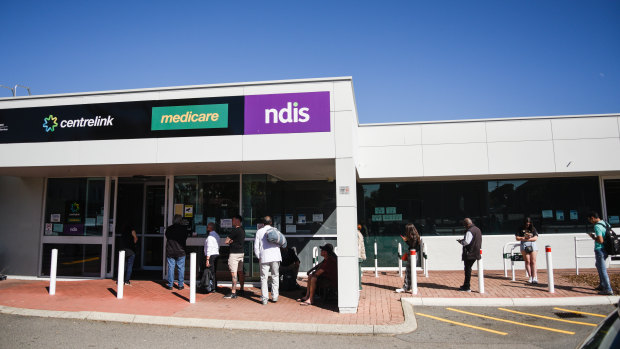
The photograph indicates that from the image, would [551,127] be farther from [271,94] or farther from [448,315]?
[271,94]

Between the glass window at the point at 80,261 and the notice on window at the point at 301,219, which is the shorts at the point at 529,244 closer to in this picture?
the notice on window at the point at 301,219

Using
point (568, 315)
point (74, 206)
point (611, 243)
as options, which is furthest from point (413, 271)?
point (74, 206)

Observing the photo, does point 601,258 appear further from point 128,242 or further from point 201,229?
point 128,242

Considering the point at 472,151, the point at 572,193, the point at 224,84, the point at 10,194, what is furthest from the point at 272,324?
the point at 572,193

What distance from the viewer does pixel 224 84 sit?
29.1 feet

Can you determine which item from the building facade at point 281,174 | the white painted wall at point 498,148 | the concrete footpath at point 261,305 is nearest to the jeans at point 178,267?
the concrete footpath at point 261,305

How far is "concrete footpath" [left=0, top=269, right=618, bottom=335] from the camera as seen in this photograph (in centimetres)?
689

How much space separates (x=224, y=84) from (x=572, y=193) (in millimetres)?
11430

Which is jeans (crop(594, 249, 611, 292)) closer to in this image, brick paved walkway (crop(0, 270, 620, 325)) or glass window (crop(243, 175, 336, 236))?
brick paved walkway (crop(0, 270, 620, 325))

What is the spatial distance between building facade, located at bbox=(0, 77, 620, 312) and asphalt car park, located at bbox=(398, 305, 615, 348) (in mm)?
1600

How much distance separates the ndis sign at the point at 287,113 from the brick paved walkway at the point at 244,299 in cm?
358

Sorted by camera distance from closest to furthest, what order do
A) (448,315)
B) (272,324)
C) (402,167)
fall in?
1. (272,324)
2. (448,315)
3. (402,167)

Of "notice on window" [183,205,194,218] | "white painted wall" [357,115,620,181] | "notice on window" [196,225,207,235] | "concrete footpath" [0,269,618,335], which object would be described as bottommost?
"concrete footpath" [0,269,618,335]

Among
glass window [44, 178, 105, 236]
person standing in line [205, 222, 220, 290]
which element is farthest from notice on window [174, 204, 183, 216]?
glass window [44, 178, 105, 236]
